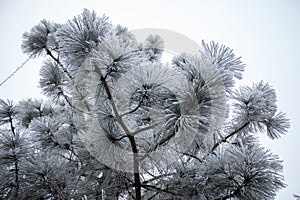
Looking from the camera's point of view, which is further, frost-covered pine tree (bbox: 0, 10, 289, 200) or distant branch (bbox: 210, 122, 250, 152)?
distant branch (bbox: 210, 122, 250, 152)

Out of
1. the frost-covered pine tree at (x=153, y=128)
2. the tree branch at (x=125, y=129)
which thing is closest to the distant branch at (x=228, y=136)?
the frost-covered pine tree at (x=153, y=128)

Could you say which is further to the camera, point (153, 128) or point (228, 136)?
point (228, 136)

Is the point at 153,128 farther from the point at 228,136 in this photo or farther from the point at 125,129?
the point at 228,136

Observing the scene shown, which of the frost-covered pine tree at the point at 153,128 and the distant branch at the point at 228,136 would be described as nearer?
the frost-covered pine tree at the point at 153,128

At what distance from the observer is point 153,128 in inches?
14.2

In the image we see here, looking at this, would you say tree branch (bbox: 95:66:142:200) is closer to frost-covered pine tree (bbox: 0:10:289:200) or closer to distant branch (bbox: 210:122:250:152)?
frost-covered pine tree (bbox: 0:10:289:200)

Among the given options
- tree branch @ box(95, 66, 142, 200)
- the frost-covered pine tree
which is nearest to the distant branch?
the frost-covered pine tree

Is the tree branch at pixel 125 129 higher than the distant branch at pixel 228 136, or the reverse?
the distant branch at pixel 228 136

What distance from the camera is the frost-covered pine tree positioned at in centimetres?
34

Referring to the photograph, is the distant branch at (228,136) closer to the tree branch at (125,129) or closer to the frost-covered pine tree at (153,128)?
the frost-covered pine tree at (153,128)

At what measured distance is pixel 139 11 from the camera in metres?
2.24

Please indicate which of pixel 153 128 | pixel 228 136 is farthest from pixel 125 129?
pixel 228 136

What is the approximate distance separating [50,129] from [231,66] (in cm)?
36

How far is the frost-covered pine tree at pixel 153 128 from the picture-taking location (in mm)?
337
